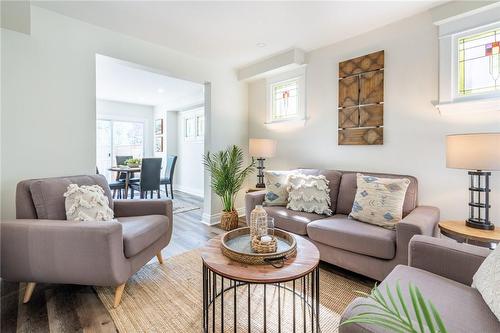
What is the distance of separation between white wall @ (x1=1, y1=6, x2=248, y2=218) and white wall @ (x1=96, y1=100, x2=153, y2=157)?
3.97 m

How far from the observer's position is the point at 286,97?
377cm

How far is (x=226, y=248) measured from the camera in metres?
1.49

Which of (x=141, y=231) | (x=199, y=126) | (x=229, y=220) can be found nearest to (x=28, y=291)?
(x=141, y=231)

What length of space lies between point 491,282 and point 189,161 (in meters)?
6.05

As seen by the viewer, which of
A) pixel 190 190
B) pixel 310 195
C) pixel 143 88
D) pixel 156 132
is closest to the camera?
pixel 310 195

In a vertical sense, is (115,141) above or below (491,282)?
above

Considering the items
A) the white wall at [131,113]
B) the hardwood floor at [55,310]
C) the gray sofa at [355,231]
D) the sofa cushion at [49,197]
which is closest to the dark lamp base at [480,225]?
the gray sofa at [355,231]

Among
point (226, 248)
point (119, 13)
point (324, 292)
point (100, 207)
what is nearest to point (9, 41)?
point (119, 13)

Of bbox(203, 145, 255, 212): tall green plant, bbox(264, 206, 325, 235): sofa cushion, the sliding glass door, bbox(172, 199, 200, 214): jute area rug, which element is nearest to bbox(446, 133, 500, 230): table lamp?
bbox(264, 206, 325, 235): sofa cushion

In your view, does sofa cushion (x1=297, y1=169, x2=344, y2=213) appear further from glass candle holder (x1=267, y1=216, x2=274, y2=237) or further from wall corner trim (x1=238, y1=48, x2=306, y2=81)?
wall corner trim (x1=238, y1=48, x2=306, y2=81)

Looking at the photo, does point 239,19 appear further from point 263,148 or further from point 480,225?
point 480,225

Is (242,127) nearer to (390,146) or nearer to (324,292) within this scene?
(390,146)

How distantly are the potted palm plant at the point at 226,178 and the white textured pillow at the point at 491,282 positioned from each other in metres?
2.72

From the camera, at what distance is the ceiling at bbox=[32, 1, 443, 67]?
2295 millimetres
